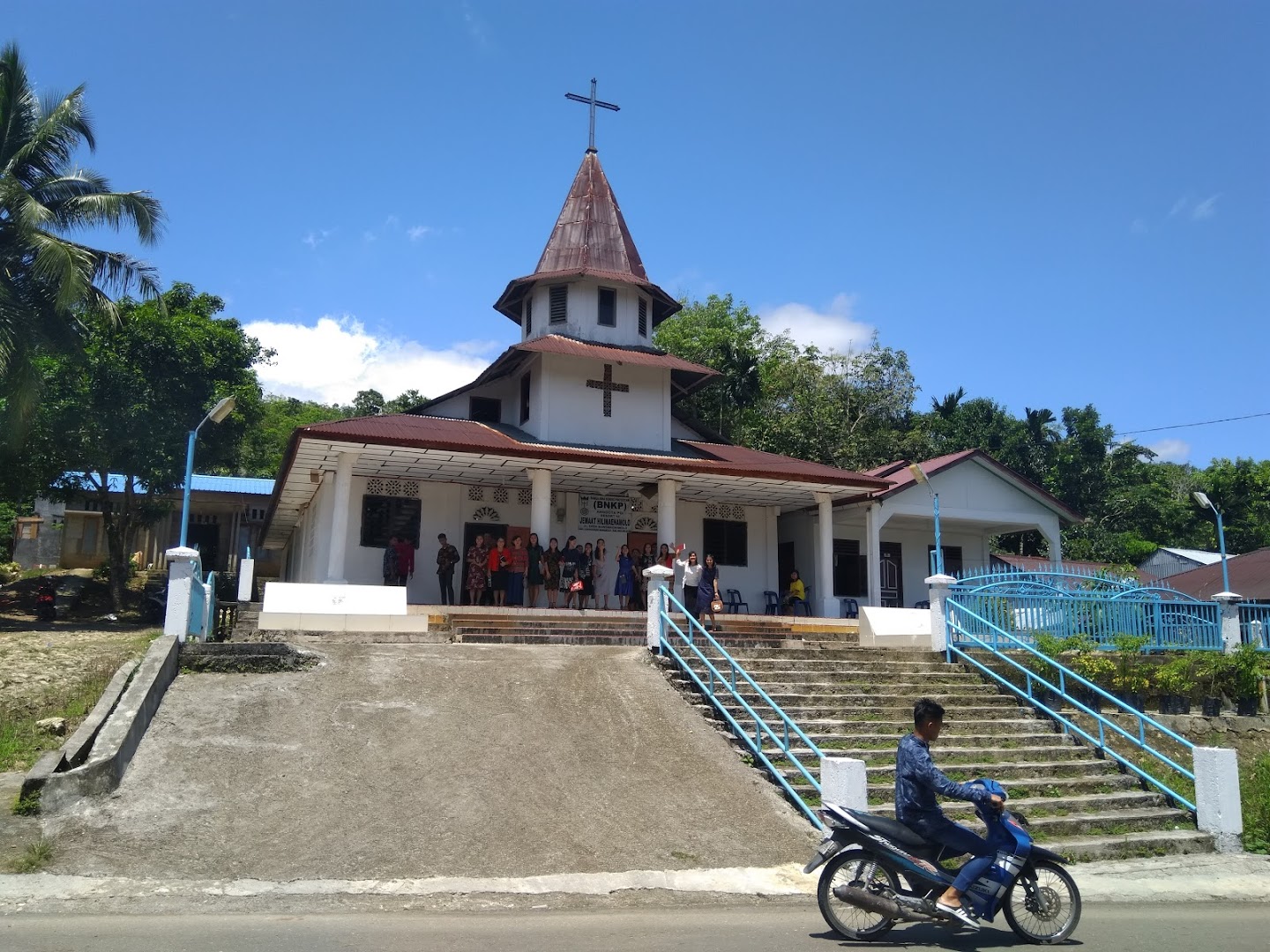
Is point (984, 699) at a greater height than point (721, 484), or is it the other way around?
point (721, 484)

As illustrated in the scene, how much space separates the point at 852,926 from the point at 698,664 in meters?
6.37

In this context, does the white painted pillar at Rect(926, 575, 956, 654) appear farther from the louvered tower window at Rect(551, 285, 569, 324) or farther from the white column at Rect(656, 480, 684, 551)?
the louvered tower window at Rect(551, 285, 569, 324)

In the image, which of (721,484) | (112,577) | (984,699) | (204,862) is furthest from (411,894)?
(112,577)

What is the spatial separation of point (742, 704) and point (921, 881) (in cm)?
429

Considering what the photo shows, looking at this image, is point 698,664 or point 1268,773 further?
point 698,664

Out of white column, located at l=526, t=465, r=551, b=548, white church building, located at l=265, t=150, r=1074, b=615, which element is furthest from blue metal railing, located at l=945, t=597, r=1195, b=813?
white column, located at l=526, t=465, r=551, b=548

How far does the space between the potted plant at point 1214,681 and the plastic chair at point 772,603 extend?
923cm

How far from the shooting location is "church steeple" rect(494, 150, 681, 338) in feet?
73.3

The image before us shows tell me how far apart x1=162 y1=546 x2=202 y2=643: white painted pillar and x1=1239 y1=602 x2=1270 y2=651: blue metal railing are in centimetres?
1538

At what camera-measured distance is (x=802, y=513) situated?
2406cm

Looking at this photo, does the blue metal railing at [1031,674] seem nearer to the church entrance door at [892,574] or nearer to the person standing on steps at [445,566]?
the person standing on steps at [445,566]

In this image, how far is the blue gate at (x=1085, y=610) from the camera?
46.2ft

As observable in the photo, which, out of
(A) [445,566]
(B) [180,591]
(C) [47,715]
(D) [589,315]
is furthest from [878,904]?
(D) [589,315]

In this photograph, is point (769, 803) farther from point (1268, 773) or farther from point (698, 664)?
point (1268, 773)
